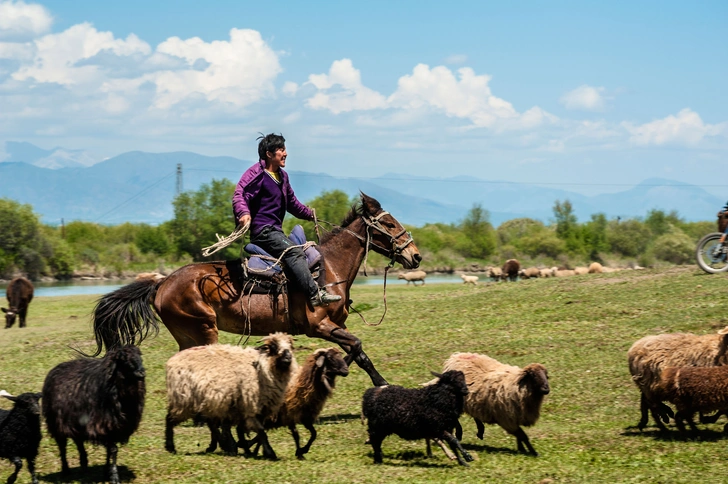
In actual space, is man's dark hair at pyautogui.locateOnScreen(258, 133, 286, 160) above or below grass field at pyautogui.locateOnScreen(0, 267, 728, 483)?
above

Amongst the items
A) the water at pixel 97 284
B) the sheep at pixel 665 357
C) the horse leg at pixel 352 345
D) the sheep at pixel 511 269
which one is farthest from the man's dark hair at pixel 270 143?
the water at pixel 97 284

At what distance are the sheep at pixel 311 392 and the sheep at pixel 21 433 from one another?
262 cm

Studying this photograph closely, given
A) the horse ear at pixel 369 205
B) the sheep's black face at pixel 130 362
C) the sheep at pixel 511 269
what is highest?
the horse ear at pixel 369 205

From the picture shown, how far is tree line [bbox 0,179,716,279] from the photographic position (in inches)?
2657

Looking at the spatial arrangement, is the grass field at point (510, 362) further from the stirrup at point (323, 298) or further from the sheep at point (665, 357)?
the stirrup at point (323, 298)

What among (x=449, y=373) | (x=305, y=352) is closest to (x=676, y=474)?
(x=449, y=373)

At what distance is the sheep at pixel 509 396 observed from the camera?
382 inches

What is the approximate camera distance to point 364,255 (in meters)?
13.0

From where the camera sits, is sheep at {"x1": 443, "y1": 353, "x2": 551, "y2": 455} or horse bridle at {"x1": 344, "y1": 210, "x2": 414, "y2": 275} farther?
horse bridle at {"x1": 344, "y1": 210, "x2": 414, "y2": 275}

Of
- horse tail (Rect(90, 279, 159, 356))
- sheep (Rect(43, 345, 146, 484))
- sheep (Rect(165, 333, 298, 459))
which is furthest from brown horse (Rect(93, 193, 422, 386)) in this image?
sheep (Rect(43, 345, 146, 484))

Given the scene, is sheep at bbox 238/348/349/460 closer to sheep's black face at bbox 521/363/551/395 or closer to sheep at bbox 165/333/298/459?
sheep at bbox 165/333/298/459

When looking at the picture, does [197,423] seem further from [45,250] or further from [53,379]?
[45,250]

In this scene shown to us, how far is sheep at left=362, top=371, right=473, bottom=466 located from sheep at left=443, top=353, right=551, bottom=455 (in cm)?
60

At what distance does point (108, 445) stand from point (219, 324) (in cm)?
414
